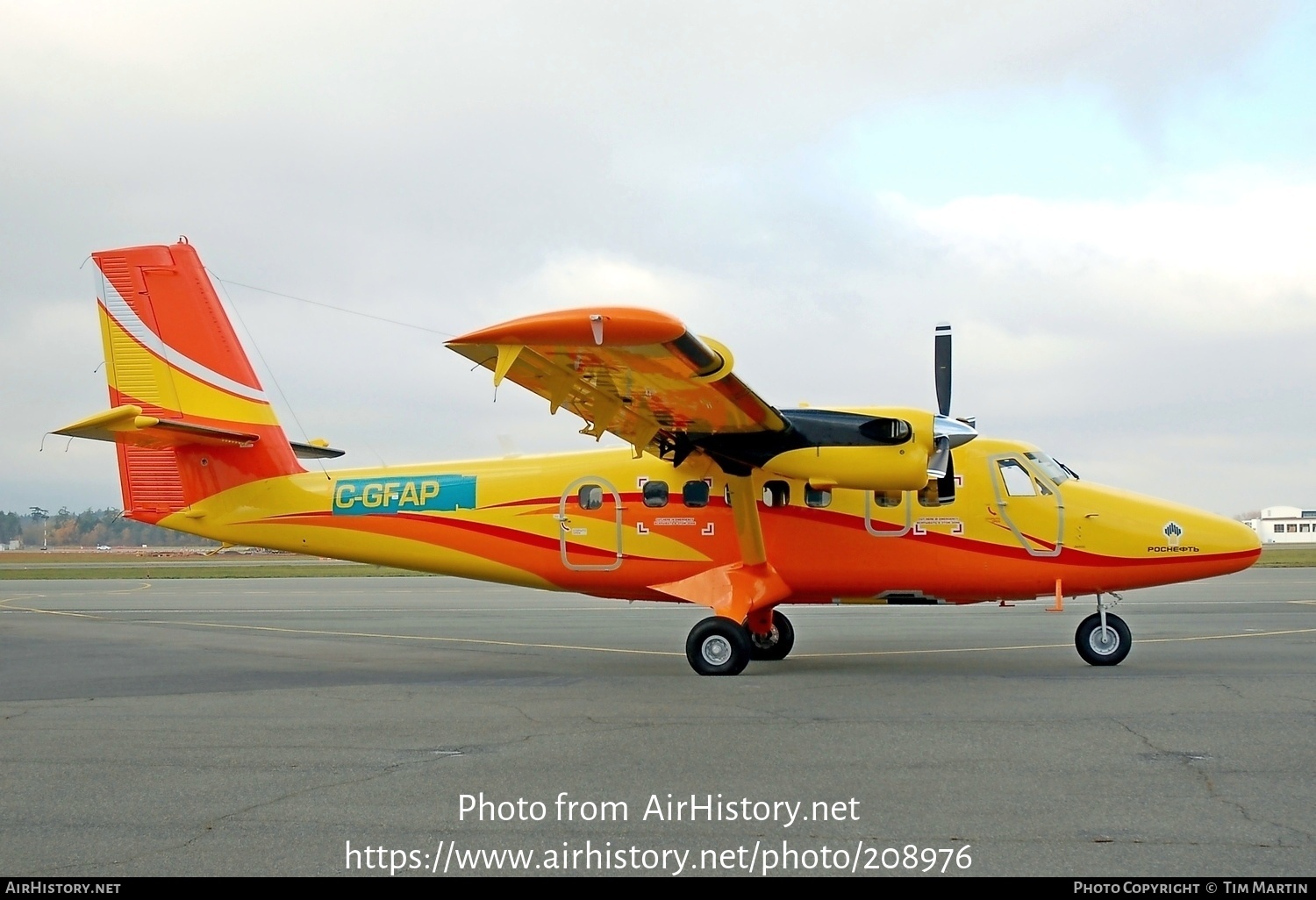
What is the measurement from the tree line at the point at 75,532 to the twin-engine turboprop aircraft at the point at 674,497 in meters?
133

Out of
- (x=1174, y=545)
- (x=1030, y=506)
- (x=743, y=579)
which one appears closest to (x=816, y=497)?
(x=743, y=579)

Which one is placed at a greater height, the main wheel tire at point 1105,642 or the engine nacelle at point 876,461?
the engine nacelle at point 876,461

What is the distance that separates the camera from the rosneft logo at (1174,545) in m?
13.4

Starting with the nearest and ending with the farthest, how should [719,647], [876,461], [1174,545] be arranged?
[876,461], [719,647], [1174,545]

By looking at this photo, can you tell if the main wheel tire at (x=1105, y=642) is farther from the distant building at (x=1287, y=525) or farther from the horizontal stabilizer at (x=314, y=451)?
the distant building at (x=1287, y=525)

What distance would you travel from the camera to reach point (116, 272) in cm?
1588

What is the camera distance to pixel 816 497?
14.0 m

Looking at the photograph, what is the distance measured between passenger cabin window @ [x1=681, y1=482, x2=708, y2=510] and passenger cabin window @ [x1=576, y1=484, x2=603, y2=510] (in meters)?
1.21

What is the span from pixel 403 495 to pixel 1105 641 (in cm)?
984

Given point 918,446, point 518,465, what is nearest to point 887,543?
point 918,446

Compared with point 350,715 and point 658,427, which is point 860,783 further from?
point 658,427

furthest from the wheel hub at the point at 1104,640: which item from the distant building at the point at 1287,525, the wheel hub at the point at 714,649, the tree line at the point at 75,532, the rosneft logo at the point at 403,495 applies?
the tree line at the point at 75,532

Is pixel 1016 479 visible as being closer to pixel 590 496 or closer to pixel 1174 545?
pixel 1174 545

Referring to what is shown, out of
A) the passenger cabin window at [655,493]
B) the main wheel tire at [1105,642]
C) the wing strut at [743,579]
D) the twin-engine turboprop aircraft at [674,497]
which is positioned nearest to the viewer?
the twin-engine turboprop aircraft at [674,497]
